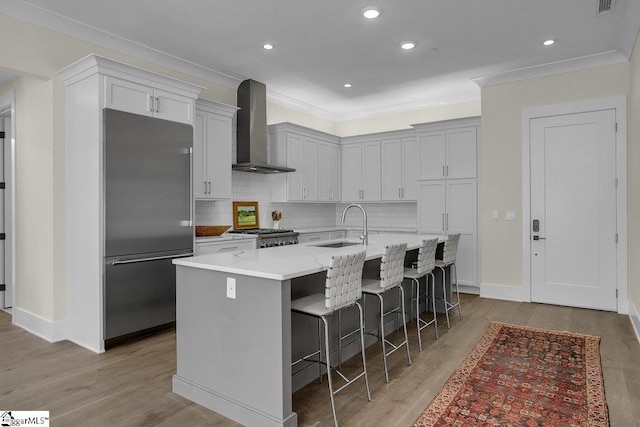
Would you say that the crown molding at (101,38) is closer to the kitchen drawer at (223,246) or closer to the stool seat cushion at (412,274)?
the kitchen drawer at (223,246)

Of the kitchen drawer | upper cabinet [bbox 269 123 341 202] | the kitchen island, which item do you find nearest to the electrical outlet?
the kitchen island

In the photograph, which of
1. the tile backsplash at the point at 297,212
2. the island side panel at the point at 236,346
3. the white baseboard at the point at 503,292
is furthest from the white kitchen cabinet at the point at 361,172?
the island side panel at the point at 236,346

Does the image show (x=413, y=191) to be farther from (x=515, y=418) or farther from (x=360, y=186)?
(x=515, y=418)

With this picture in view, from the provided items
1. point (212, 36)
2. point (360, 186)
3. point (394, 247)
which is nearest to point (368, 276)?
point (394, 247)

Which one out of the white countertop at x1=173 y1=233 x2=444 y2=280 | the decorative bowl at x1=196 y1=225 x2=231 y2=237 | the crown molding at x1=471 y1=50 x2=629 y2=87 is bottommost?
the white countertop at x1=173 y1=233 x2=444 y2=280

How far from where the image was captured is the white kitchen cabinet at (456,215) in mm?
5750

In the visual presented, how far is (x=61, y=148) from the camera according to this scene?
12.8 ft

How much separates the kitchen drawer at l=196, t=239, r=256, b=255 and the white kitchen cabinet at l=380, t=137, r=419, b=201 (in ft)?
8.89

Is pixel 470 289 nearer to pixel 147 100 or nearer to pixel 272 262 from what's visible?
pixel 272 262

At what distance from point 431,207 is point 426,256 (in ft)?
7.98

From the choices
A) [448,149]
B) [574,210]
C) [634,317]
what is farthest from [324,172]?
[634,317]

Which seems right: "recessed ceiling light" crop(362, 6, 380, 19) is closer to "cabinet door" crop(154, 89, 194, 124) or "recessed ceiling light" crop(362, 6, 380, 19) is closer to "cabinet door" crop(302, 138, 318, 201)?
"cabinet door" crop(154, 89, 194, 124)

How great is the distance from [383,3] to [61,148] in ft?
10.8

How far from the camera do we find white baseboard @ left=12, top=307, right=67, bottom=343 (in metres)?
3.84
